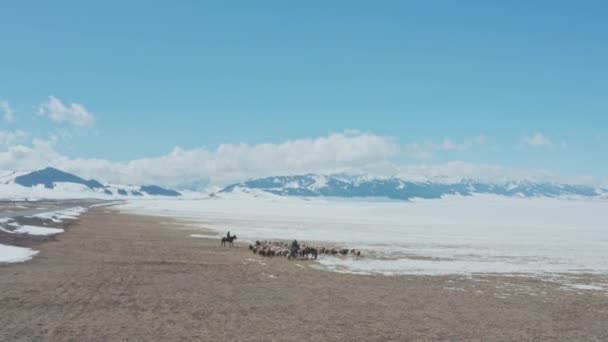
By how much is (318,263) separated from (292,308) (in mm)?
15238

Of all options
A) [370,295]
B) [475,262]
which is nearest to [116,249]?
[370,295]

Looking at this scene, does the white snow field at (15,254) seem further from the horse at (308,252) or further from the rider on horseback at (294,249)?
the horse at (308,252)

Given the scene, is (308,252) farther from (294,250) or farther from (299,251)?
(294,250)

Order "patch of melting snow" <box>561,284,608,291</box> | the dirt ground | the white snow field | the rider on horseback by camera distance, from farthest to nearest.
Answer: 1. the rider on horseback
2. the white snow field
3. "patch of melting snow" <box>561,284,608,291</box>
4. the dirt ground

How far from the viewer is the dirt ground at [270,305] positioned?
1450 cm

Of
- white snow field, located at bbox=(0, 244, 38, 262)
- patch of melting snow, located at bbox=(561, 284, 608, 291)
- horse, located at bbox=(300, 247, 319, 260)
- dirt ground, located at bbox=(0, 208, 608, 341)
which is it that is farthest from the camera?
horse, located at bbox=(300, 247, 319, 260)

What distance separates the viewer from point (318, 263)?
33219 millimetres

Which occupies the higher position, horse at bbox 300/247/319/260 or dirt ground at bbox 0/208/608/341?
horse at bbox 300/247/319/260

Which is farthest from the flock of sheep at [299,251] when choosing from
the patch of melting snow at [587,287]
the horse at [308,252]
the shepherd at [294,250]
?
the patch of melting snow at [587,287]

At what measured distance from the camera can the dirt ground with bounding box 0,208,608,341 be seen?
1450 centimetres

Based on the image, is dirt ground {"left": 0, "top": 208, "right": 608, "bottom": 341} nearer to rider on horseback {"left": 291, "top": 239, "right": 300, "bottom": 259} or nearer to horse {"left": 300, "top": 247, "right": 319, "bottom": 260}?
rider on horseback {"left": 291, "top": 239, "right": 300, "bottom": 259}

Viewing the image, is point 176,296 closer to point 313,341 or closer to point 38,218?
point 313,341

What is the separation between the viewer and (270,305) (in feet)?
60.7

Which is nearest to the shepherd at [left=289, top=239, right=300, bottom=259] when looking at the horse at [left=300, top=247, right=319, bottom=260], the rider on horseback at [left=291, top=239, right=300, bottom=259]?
the rider on horseback at [left=291, top=239, right=300, bottom=259]
